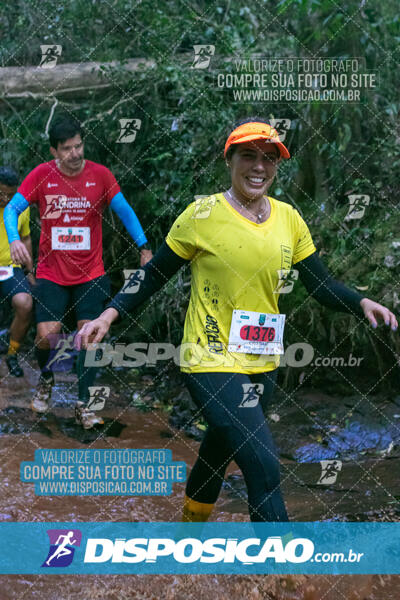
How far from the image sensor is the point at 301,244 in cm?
331

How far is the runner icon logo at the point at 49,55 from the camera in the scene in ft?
24.5

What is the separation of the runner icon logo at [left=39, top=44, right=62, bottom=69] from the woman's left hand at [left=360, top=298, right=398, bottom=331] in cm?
534

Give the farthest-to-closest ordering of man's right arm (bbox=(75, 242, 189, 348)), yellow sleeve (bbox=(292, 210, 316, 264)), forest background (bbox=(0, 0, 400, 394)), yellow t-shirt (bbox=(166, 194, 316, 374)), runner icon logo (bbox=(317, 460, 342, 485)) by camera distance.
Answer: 1. forest background (bbox=(0, 0, 400, 394))
2. runner icon logo (bbox=(317, 460, 342, 485))
3. yellow sleeve (bbox=(292, 210, 316, 264))
4. man's right arm (bbox=(75, 242, 189, 348))
5. yellow t-shirt (bbox=(166, 194, 316, 374))

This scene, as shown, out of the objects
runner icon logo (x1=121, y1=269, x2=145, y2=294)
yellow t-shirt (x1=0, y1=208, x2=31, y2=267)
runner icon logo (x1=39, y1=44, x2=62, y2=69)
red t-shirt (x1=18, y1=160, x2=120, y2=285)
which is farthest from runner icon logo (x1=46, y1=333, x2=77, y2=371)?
runner icon logo (x1=121, y1=269, x2=145, y2=294)

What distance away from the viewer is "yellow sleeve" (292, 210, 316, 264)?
130 inches

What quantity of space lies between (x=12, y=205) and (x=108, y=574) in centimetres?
286

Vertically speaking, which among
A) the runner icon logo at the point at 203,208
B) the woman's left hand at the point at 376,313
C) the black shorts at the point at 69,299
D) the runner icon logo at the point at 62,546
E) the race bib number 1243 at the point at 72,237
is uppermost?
the runner icon logo at the point at 203,208

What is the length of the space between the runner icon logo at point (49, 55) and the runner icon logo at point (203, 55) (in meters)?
1.54

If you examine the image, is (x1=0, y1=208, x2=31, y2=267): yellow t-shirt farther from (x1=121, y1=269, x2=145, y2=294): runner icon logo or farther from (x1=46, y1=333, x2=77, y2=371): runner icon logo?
(x1=121, y1=269, x2=145, y2=294): runner icon logo

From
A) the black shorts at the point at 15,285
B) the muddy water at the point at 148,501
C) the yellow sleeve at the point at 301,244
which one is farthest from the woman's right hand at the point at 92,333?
the black shorts at the point at 15,285

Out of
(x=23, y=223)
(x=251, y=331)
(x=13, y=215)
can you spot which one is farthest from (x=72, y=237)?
(x=251, y=331)

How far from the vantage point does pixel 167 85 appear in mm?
7047

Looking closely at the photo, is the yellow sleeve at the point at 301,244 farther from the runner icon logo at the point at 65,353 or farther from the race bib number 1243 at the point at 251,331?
the runner icon logo at the point at 65,353

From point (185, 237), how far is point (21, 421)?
3132mm
